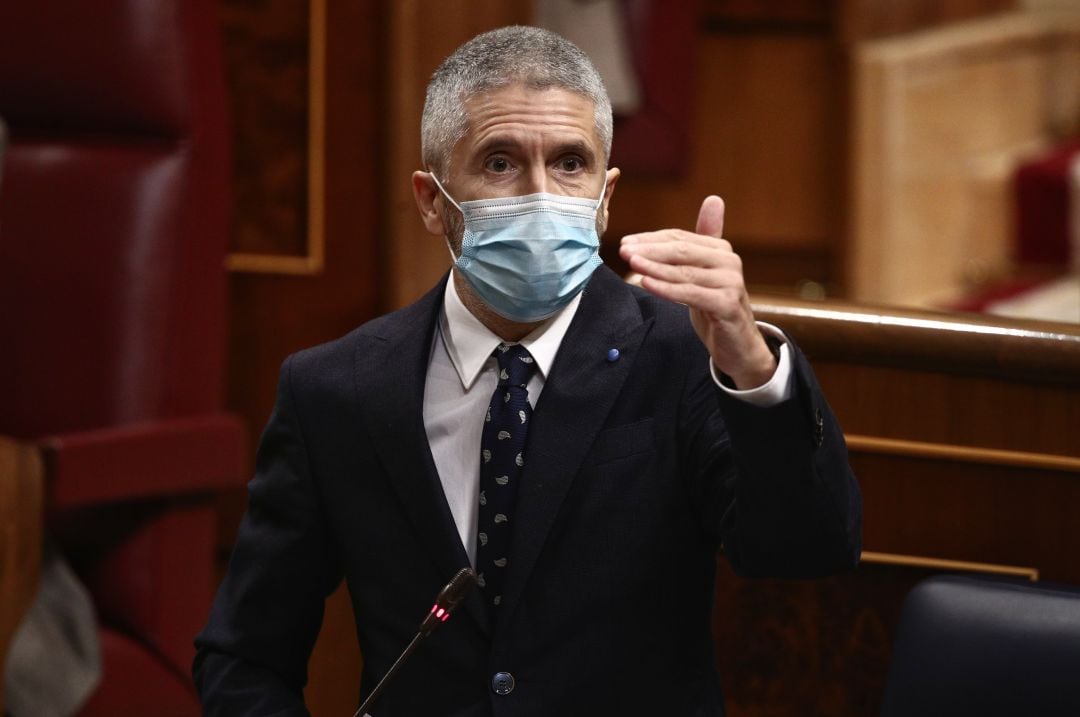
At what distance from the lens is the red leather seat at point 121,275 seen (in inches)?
69.1

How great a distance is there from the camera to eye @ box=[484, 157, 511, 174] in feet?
3.56

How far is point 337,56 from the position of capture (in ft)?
8.07

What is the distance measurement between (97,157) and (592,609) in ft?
3.25

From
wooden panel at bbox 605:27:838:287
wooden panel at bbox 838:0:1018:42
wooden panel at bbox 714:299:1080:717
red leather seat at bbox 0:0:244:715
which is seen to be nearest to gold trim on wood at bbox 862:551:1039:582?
wooden panel at bbox 714:299:1080:717

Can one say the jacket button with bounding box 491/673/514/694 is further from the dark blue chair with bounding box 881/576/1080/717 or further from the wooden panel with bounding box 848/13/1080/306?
the wooden panel with bounding box 848/13/1080/306

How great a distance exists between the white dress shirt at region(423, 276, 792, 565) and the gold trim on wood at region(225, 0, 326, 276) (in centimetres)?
137

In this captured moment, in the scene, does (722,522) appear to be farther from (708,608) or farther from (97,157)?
(97,157)

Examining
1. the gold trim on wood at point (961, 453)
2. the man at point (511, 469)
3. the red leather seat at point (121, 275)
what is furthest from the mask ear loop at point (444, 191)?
the red leather seat at point (121, 275)

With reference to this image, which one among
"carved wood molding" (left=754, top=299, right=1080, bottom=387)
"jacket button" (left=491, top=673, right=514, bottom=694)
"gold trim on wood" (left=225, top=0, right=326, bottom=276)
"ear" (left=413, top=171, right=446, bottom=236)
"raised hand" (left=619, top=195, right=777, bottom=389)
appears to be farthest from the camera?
"gold trim on wood" (left=225, top=0, right=326, bottom=276)

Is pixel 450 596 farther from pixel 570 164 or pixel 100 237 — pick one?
pixel 100 237

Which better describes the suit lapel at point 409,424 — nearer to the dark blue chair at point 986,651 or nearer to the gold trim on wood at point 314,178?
the dark blue chair at point 986,651

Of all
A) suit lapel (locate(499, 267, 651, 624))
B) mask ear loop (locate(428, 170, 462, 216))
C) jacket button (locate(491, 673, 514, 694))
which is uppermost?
mask ear loop (locate(428, 170, 462, 216))

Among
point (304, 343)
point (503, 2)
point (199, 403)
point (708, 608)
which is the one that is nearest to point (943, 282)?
point (503, 2)

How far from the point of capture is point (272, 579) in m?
1.11
